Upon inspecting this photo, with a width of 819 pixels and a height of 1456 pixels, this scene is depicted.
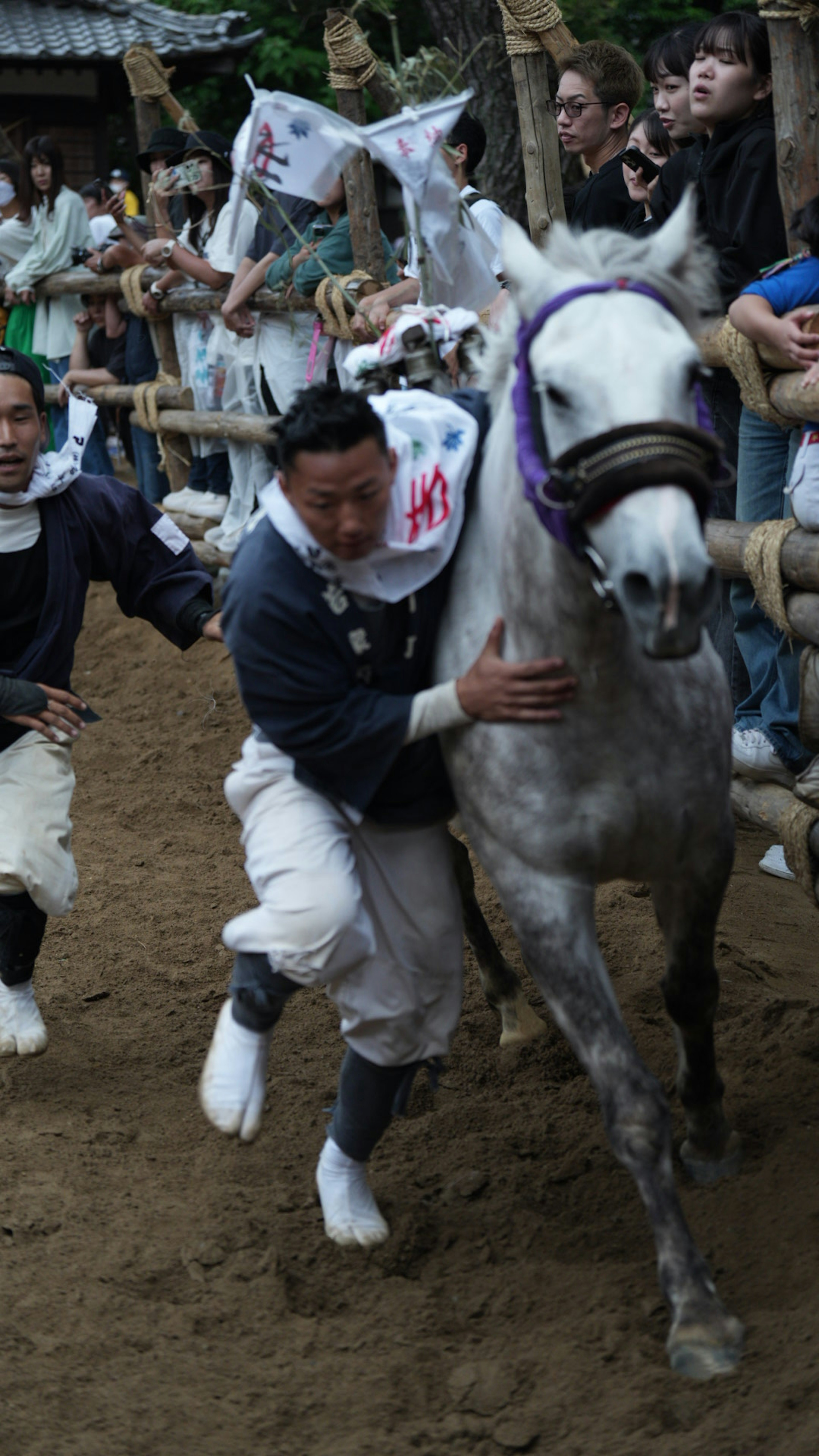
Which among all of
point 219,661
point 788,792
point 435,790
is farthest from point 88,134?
point 435,790

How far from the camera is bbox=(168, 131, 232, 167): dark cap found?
829cm

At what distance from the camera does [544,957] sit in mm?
2730

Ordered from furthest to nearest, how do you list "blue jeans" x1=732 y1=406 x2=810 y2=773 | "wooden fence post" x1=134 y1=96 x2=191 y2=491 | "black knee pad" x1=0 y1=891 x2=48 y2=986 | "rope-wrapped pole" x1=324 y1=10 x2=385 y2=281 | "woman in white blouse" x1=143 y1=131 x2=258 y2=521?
1. "wooden fence post" x1=134 y1=96 x2=191 y2=491
2. "woman in white blouse" x1=143 y1=131 x2=258 y2=521
3. "rope-wrapped pole" x1=324 y1=10 x2=385 y2=281
4. "blue jeans" x1=732 y1=406 x2=810 y2=773
5. "black knee pad" x1=0 y1=891 x2=48 y2=986

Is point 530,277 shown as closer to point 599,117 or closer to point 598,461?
point 598,461

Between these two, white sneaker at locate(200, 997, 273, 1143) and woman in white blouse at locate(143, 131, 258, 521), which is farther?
woman in white blouse at locate(143, 131, 258, 521)

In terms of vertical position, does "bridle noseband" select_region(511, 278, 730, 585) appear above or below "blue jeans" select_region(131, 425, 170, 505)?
above

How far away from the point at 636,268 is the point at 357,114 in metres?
4.50

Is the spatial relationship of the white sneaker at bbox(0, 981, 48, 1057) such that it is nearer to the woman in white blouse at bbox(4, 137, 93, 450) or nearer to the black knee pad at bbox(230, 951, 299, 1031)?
the black knee pad at bbox(230, 951, 299, 1031)

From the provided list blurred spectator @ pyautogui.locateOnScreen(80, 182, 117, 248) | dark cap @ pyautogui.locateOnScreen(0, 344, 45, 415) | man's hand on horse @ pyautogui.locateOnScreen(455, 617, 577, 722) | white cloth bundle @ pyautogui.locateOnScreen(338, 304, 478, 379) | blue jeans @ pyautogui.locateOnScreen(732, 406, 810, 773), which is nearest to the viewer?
man's hand on horse @ pyautogui.locateOnScreen(455, 617, 577, 722)

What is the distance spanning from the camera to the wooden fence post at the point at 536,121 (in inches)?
211

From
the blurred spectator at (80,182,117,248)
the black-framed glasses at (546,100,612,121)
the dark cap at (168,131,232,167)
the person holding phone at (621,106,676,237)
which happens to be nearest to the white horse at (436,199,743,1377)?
the person holding phone at (621,106,676,237)

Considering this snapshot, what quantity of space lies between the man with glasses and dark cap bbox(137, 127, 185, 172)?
3.95 m

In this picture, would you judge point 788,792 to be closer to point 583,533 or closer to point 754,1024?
point 754,1024

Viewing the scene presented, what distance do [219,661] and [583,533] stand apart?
6.04 meters
